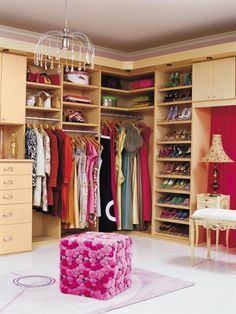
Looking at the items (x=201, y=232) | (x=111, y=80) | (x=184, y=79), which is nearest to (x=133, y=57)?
(x=111, y=80)

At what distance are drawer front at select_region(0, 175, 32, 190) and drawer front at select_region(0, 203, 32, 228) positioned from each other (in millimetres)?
215

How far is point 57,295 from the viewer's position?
3.76 m

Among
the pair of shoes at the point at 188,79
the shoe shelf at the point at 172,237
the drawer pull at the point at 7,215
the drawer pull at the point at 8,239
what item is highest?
the pair of shoes at the point at 188,79

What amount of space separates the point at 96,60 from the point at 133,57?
136cm

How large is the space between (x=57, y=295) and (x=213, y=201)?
2677 mm

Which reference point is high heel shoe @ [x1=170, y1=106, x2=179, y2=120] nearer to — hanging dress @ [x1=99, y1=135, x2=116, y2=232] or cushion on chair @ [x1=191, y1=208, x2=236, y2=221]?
hanging dress @ [x1=99, y1=135, x2=116, y2=232]

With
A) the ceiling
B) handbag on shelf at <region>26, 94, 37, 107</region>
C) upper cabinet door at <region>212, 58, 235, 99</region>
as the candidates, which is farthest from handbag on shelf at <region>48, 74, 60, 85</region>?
upper cabinet door at <region>212, 58, 235, 99</region>

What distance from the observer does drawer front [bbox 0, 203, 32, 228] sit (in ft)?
17.2

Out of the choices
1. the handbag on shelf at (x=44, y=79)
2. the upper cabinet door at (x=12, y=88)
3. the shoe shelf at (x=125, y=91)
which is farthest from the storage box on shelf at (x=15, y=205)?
the shoe shelf at (x=125, y=91)

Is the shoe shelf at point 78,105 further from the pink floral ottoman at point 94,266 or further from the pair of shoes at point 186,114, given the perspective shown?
the pink floral ottoman at point 94,266

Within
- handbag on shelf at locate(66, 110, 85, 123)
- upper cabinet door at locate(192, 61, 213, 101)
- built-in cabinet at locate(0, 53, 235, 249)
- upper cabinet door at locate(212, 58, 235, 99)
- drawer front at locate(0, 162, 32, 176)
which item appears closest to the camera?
drawer front at locate(0, 162, 32, 176)

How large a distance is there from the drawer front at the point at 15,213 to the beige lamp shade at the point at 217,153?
90.1 inches

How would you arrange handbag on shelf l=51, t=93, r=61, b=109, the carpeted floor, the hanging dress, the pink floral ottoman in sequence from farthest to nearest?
the hanging dress
handbag on shelf l=51, t=93, r=61, b=109
the pink floral ottoman
the carpeted floor

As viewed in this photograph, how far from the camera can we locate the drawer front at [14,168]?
17.1 feet
